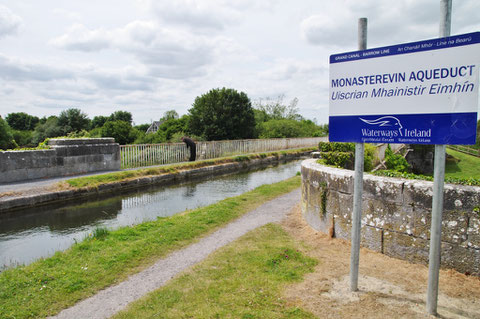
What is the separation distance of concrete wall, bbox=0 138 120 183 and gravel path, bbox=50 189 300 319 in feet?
28.5

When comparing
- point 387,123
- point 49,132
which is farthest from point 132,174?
point 49,132

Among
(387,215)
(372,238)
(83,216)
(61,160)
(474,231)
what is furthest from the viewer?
(61,160)

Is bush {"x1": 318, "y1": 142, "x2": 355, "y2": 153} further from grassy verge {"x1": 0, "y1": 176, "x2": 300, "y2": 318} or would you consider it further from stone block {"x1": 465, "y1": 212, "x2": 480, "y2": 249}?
stone block {"x1": 465, "y1": 212, "x2": 480, "y2": 249}

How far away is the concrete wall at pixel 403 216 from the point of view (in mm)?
3523

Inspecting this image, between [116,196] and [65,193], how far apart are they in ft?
5.20

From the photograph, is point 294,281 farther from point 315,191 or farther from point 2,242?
point 2,242

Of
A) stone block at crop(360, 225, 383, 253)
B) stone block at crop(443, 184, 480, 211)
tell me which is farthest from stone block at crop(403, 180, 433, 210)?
stone block at crop(360, 225, 383, 253)

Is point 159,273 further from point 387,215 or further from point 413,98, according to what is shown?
point 413,98

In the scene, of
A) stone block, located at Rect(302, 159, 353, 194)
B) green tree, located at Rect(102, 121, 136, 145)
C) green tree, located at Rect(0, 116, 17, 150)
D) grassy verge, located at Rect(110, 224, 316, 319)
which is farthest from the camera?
green tree, located at Rect(102, 121, 136, 145)

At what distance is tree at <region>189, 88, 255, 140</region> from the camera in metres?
35.5

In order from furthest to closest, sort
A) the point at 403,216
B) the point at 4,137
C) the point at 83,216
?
the point at 4,137 < the point at 83,216 < the point at 403,216

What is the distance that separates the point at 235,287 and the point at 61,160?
11.1 m

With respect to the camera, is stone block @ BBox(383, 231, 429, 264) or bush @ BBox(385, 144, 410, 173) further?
bush @ BBox(385, 144, 410, 173)

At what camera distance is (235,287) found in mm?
3594
